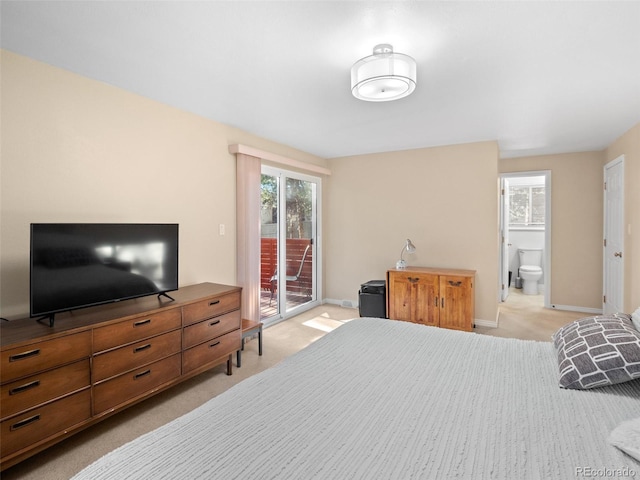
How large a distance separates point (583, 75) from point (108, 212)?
372 centimetres

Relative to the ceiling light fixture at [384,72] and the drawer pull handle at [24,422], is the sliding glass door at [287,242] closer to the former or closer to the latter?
the ceiling light fixture at [384,72]

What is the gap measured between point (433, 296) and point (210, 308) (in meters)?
2.75

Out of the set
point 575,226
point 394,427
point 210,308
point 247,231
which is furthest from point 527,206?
point 394,427

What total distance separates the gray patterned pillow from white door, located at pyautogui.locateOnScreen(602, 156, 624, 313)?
3.42 metres

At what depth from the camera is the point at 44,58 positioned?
2.23m

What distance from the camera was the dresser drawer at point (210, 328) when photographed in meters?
2.69

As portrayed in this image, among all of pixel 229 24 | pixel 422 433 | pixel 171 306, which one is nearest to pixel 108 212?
pixel 171 306

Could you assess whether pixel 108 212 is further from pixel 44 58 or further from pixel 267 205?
pixel 267 205

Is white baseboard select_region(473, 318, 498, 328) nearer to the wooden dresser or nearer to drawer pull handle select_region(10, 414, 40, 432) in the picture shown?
the wooden dresser

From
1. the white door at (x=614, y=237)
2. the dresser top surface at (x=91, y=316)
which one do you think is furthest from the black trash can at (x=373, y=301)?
the white door at (x=614, y=237)

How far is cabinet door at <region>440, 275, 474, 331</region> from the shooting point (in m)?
4.10

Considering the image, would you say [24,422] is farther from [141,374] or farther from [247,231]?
[247,231]

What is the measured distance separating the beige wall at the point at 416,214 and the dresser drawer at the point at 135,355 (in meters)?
3.40

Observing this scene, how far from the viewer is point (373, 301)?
15.3ft
